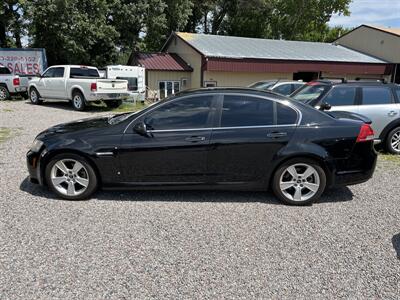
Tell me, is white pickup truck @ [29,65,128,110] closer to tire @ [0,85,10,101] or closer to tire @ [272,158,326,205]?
tire @ [0,85,10,101]

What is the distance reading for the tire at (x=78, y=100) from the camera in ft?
45.5

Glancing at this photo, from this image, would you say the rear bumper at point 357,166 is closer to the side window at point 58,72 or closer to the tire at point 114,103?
the tire at point 114,103

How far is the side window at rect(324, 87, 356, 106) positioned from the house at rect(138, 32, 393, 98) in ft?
47.7

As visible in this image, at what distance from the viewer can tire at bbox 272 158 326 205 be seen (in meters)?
4.47

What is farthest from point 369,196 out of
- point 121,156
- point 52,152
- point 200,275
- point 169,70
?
point 169,70

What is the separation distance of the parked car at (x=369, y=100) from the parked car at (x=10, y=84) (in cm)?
1542

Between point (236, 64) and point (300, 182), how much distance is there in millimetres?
17711

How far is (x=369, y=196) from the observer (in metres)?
4.90

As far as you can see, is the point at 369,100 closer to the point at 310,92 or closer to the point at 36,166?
the point at 310,92

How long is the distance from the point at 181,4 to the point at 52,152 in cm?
2376

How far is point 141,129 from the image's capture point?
4297mm

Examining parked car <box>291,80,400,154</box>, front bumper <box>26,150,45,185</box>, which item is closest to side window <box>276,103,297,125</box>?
parked car <box>291,80,400,154</box>

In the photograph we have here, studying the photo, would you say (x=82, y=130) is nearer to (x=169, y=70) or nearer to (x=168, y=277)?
(x=168, y=277)

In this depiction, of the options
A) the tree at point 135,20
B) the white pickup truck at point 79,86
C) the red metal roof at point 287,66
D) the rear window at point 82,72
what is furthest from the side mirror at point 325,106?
the tree at point 135,20
